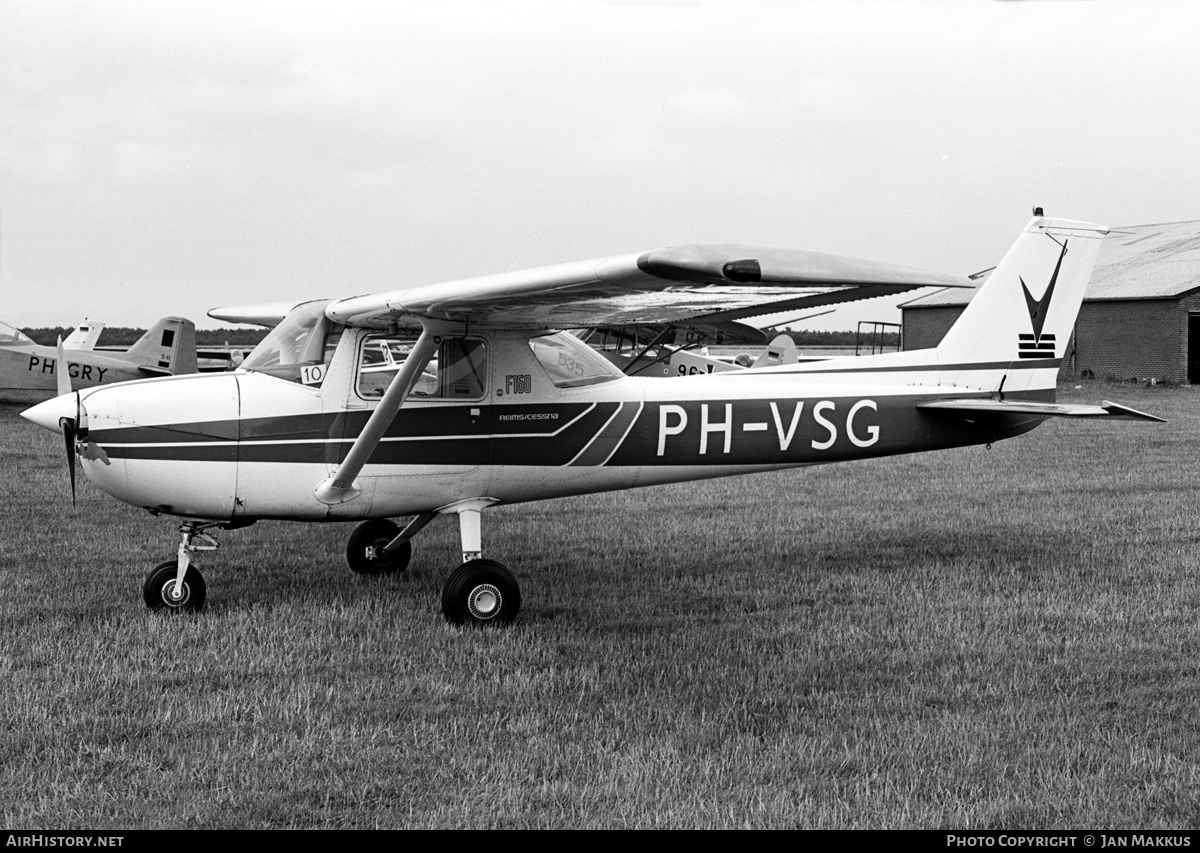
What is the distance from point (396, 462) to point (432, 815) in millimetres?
3224

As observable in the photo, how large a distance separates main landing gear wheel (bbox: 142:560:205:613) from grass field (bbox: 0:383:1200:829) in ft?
0.34

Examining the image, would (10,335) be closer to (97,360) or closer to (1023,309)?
(97,360)

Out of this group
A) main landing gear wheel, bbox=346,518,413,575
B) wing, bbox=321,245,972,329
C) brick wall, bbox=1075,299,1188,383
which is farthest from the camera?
brick wall, bbox=1075,299,1188,383

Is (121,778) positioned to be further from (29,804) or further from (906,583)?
(906,583)

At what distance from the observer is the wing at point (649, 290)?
14.1 feet

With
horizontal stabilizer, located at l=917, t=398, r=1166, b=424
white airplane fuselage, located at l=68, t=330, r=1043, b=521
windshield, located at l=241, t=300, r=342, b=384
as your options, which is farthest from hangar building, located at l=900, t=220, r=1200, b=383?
windshield, located at l=241, t=300, r=342, b=384

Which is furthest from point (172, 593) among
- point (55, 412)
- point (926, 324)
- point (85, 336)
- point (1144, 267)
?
point (1144, 267)

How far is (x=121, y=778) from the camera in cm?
427

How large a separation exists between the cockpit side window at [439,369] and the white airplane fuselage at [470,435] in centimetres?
6

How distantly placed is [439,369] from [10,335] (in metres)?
20.3

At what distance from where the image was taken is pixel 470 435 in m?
7.05

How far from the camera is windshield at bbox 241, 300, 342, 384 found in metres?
6.93

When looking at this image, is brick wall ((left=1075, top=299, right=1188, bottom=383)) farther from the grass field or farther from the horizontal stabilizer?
the horizontal stabilizer

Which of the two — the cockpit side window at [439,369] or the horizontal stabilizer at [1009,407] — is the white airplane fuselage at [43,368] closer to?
the cockpit side window at [439,369]
